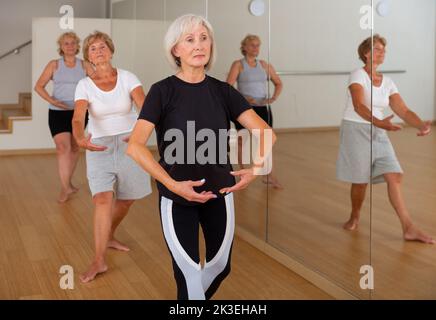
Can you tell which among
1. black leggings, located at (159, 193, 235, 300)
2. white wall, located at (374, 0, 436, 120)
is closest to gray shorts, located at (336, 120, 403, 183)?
white wall, located at (374, 0, 436, 120)

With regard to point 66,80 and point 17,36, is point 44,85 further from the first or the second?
point 17,36

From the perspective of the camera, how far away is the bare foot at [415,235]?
308 centimetres

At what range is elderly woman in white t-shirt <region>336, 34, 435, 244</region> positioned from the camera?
308 centimetres

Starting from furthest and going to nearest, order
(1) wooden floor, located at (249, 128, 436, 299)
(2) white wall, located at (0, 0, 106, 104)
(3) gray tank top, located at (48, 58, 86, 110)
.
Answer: (2) white wall, located at (0, 0, 106, 104) < (3) gray tank top, located at (48, 58, 86, 110) < (1) wooden floor, located at (249, 128, 436, 299)

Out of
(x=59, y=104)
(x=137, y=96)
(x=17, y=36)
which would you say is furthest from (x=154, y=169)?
(x=17, y=36)

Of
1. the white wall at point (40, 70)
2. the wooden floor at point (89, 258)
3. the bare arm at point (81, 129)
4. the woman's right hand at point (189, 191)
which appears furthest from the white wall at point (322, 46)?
the white wall at point (40, 70)

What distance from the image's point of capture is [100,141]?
409 cm

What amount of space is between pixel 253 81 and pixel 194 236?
2.13 metres

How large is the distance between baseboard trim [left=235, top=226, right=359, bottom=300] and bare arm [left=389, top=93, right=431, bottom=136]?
3.26 feet

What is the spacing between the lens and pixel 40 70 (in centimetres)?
880

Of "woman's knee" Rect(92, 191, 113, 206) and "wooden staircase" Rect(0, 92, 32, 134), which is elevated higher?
"wooden staircase" Rect(0, 92, 32, 134)

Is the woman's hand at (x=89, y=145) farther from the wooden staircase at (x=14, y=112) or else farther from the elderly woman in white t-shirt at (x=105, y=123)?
the wooden staircase at (x=14, y=112)

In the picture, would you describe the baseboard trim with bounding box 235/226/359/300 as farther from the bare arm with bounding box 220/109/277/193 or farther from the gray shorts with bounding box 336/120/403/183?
the bare arm with bounding box 220/109/277/193
